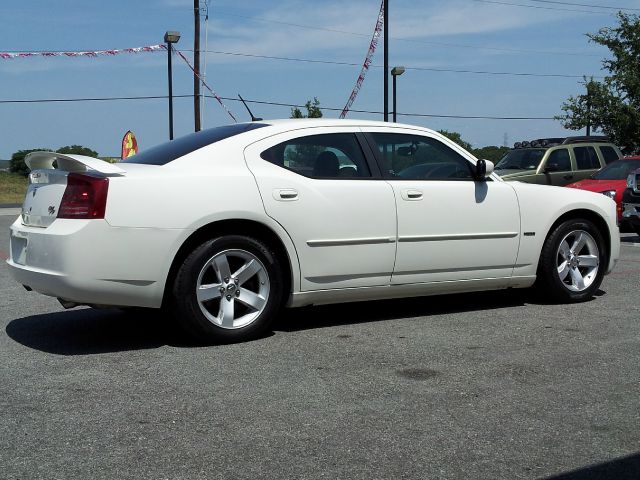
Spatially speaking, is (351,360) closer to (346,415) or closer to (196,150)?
(346,415)

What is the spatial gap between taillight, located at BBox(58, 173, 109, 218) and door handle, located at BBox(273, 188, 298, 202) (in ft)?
3.70

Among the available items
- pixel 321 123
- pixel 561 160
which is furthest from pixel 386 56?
pixel 321 123

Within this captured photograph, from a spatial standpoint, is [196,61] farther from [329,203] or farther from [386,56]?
[329,203]

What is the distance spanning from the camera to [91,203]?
4.97 m

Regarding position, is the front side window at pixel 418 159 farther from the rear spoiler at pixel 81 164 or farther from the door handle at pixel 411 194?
the rear spoiler at pixel 81 164

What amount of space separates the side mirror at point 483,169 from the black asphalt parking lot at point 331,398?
108cm

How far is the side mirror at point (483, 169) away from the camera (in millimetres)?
6312

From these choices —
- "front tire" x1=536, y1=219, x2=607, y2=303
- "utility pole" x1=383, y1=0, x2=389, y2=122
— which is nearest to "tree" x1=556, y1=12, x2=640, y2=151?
"utility pole" x1=383, y1=0, x2=389, y2=122

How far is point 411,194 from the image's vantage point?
19.6 feet

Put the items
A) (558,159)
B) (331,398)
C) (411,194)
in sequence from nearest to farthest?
(331,398), (411,194), (558,159)

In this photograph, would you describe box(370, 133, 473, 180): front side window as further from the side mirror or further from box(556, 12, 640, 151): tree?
box(556, 12, 640, 151): tree

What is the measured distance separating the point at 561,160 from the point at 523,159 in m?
0.81

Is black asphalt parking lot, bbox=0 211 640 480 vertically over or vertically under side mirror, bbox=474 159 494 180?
under

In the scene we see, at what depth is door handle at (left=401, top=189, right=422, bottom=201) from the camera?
19.6ft
